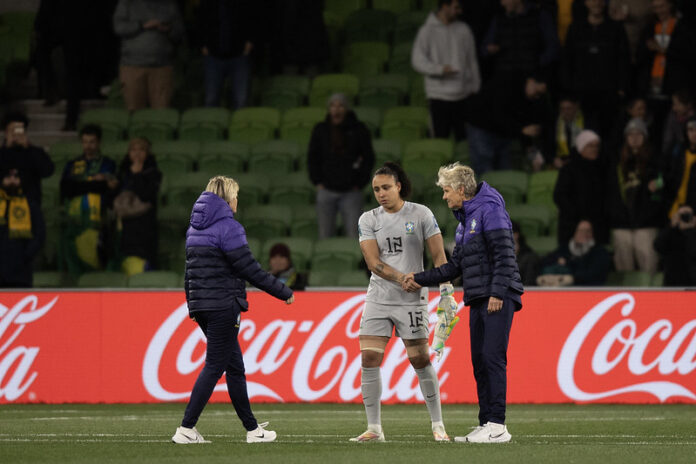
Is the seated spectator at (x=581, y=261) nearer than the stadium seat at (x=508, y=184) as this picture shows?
Yes

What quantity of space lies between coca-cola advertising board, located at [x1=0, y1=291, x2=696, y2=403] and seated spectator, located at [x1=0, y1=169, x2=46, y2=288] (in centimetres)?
145

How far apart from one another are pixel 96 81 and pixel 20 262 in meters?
6.47

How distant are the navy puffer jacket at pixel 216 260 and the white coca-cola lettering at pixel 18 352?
212 inches

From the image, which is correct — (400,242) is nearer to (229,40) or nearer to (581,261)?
(581,261)

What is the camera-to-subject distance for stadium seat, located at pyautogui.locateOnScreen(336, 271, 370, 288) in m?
15.2

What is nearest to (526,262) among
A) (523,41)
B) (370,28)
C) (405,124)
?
(523,41)

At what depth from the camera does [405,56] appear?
19828mm

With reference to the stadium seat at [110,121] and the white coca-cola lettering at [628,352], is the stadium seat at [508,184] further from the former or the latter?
the stadium seat at [110,121]

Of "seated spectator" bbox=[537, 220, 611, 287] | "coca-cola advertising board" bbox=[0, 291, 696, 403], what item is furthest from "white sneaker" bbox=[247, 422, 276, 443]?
"seated spectator" bbox=[537, 220, 611, 287]

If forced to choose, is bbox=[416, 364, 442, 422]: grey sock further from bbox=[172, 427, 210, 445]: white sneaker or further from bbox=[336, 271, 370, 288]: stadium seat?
bbox=[336, 271, 370, 288]: stadium seat

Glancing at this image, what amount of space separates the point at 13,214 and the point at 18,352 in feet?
7.07

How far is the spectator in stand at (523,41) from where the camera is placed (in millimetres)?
17266

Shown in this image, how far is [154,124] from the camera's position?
19016 millimetres

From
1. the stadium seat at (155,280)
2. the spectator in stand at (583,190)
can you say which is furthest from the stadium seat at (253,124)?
the spectator in stand at (583,190)
